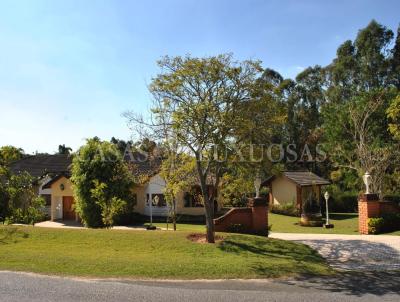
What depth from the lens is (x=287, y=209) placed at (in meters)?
35.8

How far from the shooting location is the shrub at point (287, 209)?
35.2 meters

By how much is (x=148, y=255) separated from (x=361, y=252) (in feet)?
23.9

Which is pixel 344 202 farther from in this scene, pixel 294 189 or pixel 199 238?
pixel 199 238

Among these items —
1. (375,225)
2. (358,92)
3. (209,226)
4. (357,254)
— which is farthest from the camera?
(358,92)

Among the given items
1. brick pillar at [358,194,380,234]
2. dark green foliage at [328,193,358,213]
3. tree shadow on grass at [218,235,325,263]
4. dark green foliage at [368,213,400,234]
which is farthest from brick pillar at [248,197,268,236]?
dark green foliage at [328,193,358,213]

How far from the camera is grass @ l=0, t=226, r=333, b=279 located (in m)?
10.9

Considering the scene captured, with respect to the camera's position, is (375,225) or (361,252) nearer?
(361,252)

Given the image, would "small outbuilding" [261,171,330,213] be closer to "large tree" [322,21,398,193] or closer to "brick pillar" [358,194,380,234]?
"large tree" [322,21,398,193]

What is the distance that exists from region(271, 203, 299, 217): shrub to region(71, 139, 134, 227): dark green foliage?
14072 mm

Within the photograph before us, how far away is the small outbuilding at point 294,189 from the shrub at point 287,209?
0.27m

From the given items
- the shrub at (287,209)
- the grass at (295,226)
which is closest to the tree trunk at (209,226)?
the grass at (295,226)

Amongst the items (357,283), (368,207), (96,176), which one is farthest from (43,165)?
(357,283)

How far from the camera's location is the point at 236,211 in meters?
18.1

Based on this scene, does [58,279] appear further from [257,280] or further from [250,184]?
[250,184]
